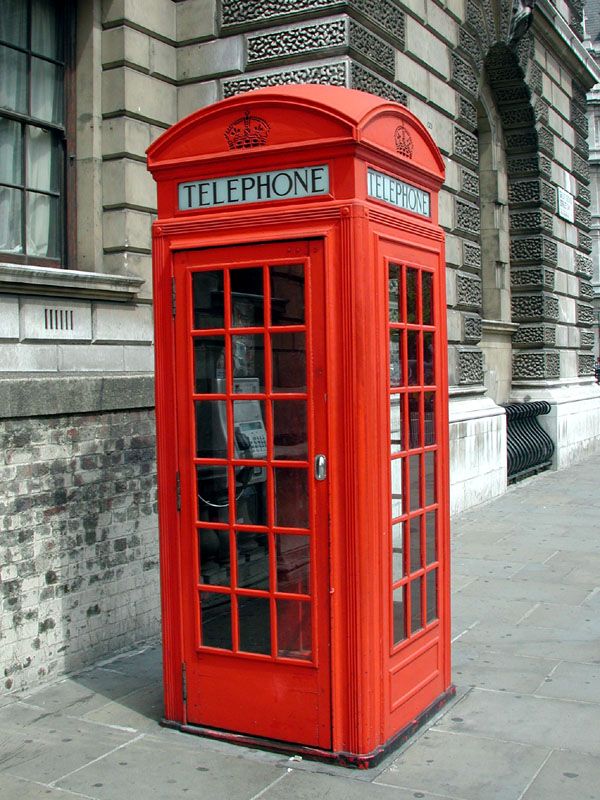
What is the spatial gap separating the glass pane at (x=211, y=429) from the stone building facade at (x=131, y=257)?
4.80ft

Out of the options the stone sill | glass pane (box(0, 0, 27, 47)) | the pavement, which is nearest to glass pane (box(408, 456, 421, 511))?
the pavement

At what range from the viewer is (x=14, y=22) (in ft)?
22.5

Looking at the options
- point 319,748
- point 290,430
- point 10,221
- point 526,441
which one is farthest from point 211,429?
point 526,441

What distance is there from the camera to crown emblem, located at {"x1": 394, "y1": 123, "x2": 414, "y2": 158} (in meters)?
4.66

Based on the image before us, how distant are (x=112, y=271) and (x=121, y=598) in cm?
253

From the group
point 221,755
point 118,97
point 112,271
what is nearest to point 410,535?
point 221,755

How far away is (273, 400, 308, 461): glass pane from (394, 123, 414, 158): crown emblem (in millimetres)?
1327

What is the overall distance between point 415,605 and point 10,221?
3.94 metres

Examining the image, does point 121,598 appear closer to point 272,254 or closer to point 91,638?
point 91,638

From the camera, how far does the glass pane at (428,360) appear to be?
15.9 feet

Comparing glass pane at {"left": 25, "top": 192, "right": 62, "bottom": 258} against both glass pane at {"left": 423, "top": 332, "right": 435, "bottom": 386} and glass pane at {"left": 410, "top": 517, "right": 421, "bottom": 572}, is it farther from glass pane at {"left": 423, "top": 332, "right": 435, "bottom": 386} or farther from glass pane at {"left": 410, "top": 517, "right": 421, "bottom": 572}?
glass pane at {"left": 410, "top": 517, "right": 421, "bottom": 572}

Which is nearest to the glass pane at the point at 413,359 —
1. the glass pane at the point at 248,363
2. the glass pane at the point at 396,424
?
the glass pane at the point at 396,424

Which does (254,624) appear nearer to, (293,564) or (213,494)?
(293,564)

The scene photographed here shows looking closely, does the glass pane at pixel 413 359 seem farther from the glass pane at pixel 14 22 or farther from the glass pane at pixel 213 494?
the glass pane at pixel 14 22
